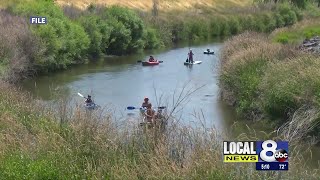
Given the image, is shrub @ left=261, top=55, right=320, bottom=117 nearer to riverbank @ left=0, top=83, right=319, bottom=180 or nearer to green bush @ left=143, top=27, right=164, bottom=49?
riverbank @ left=0, top=83, right=319, bottom=180

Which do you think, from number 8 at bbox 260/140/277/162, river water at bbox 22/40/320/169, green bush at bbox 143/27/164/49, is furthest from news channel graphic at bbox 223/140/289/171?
green bush at bbox 143/27/164/49

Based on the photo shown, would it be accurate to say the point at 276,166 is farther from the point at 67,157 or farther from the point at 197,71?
the point at 197,71

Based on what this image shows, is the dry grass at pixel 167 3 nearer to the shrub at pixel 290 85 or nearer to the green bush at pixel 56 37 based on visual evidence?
the green bush at pixel 56 37

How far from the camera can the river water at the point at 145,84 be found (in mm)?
28547

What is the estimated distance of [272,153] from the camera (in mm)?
9984

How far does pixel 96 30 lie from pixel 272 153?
43.1 metres

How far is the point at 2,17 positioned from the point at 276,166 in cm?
3831

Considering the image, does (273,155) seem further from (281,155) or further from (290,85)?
(290,85)

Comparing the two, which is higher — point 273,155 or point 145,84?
point 273,155

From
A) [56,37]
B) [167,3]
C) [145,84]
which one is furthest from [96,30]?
[167,3]

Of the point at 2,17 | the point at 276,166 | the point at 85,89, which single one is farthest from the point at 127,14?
the point at 276,166

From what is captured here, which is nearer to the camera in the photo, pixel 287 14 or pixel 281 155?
pixel 281 155

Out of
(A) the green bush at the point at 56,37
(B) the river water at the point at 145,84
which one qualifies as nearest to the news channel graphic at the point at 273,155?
(B) the river water at the point at 145,84

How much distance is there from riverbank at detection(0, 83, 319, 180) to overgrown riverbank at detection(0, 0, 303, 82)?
19150 mm
